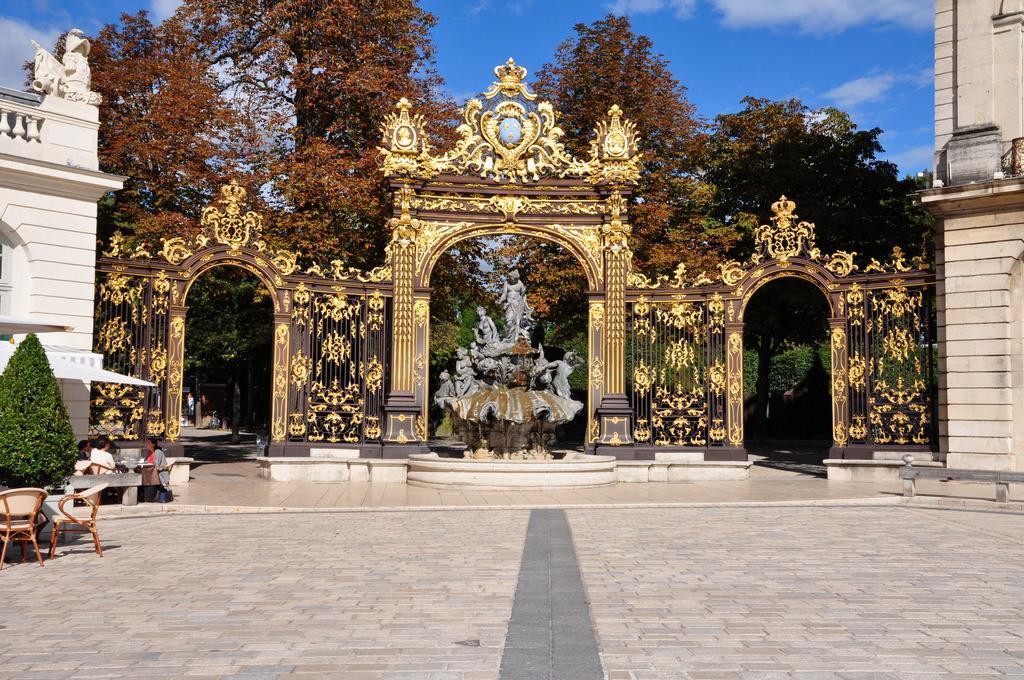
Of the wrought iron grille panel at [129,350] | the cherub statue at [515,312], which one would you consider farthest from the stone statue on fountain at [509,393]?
the wrought iron grille panel at [129,350]

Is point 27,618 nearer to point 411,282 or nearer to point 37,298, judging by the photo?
point 37,298

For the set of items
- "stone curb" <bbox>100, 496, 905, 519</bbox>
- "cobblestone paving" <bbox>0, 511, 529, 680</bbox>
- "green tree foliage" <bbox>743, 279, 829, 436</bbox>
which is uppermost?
"green tree foliage" <bbox>743, 279, 829, 436</bbox>

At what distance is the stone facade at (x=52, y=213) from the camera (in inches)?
567

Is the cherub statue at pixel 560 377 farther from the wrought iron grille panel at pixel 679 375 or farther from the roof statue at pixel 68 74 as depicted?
the roof statue at pixel 68 74

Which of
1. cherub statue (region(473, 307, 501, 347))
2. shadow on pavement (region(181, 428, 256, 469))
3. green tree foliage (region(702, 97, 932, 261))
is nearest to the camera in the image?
cherub statue (region(473, 307, 501, 347))

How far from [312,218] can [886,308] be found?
13061 mm

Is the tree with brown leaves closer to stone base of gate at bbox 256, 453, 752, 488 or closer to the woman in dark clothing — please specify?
stone base of gate at bbox 256, 453, 752, 488

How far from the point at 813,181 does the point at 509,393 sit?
13106mm

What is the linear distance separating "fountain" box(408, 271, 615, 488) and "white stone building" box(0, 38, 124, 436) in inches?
257

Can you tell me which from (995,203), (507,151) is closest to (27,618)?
(507,151)

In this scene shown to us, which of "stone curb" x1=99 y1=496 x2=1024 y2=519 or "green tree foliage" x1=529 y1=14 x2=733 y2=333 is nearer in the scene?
"stone curb" x1=99 y1=496 x2=1024 y2=519

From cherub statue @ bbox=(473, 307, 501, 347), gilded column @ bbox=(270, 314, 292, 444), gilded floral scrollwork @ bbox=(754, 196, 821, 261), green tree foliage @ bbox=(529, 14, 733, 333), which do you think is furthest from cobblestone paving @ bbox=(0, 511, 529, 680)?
green tree foliage @ bbox=(529, 14, 733, 333)

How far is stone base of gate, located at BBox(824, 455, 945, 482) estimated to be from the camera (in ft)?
56.3

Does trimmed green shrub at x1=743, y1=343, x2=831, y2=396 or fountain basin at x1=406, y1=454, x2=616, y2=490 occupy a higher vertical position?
trimmed green shrub at x1=743, y1=343, x2=831, y2=396
